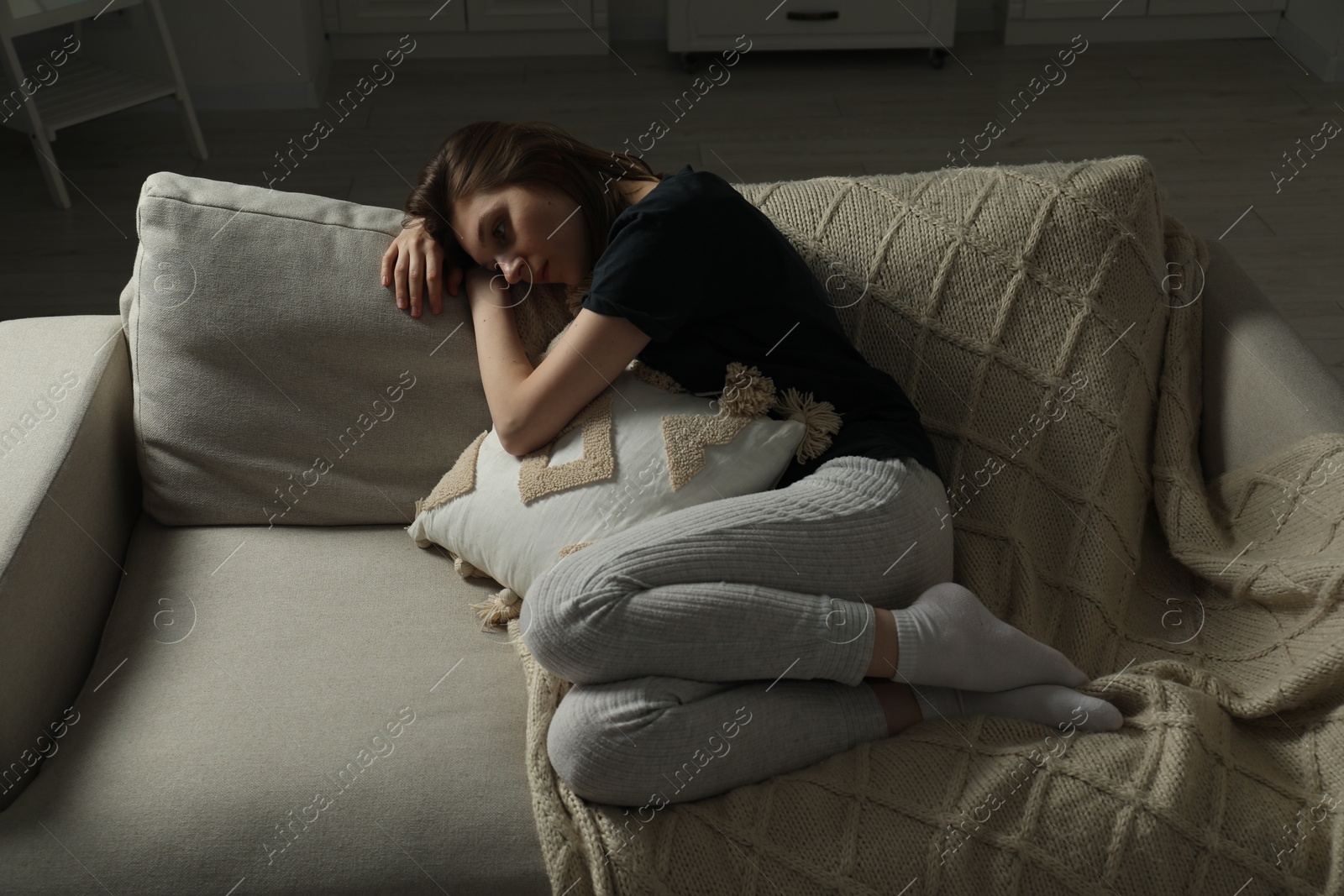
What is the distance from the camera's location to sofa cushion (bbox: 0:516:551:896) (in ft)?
3.33

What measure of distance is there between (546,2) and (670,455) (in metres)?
2.92

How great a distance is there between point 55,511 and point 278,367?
29cm

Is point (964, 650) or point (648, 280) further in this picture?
point (648, 280)

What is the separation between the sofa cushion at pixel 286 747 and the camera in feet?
3.33

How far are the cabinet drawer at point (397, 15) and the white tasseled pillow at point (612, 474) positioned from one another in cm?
288

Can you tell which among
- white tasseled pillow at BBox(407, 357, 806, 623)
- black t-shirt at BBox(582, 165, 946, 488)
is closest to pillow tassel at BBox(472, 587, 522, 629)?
white tasseled pillow at BBox(407, 357, 806, 623)

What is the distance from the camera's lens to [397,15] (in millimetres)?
3727

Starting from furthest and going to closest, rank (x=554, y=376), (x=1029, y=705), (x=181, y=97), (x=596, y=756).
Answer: (x=181, y=97)
(x=554, y=376)
(x=1029, y=705)
(x=596, y=756)

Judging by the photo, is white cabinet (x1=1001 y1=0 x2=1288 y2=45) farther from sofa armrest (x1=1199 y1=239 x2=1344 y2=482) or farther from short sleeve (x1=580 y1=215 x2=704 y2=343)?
short sleeve (x1=580 y1=215 x2=704 y2=343)

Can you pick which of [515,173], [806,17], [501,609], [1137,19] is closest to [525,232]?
[515,173]

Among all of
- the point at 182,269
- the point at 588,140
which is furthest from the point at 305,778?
the point at 588,140

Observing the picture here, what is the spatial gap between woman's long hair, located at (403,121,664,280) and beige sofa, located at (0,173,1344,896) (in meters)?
0.08

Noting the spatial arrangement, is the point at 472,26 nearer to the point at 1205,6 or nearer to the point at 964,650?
the point at 1205,6

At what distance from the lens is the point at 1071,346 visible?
134cm
